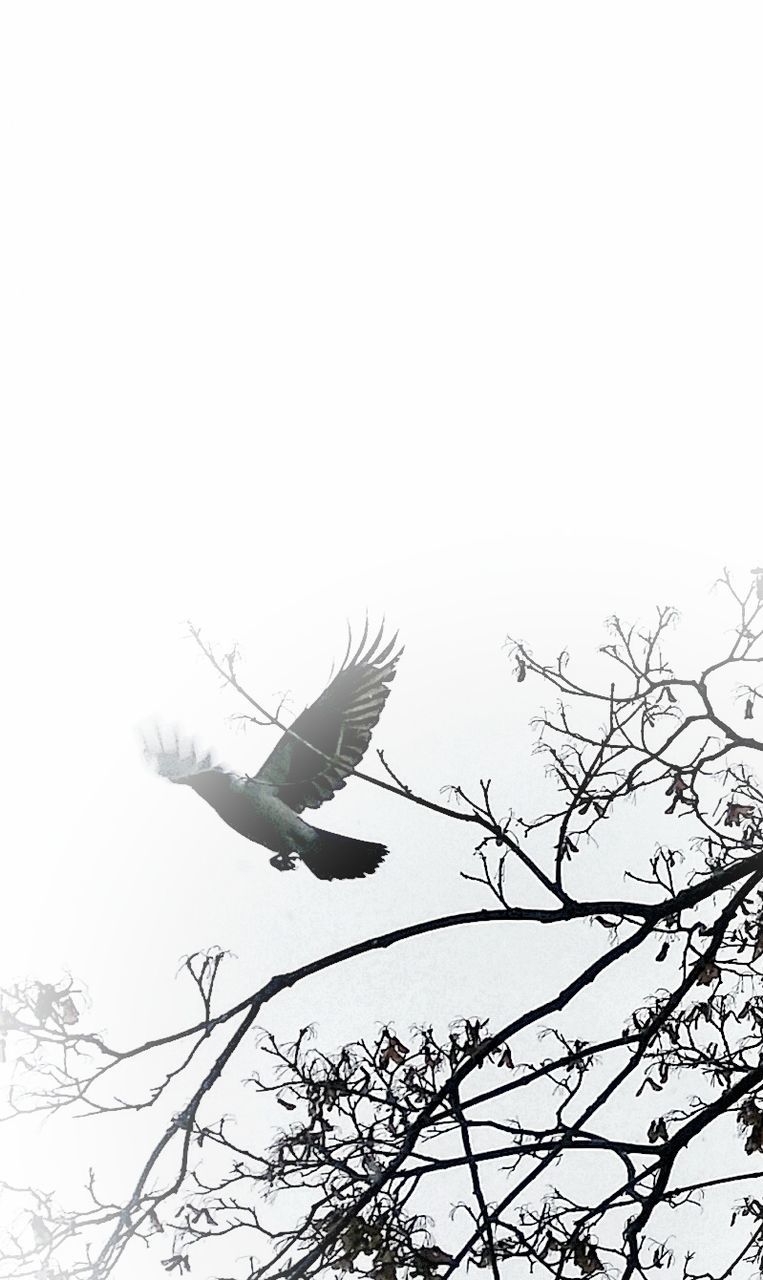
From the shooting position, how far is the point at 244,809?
8.21 ft

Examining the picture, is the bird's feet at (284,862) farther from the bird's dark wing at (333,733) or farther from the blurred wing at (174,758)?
the blurred wing at (174,758)

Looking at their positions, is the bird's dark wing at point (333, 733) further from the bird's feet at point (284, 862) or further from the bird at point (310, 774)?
the bird's feet at point (284, 862)

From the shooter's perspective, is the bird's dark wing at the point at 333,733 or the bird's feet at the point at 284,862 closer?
the bird's dark wing at the point at 333,733

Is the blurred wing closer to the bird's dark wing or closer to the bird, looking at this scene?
the bird

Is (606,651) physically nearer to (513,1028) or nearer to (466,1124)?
(513,1028)

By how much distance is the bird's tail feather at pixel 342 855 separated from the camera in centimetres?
253

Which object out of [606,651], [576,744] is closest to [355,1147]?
[576,744]

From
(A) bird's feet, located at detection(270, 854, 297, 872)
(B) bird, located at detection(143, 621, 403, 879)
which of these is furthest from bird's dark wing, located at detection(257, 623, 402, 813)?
(A) bird's feet, located at detection(270, 854, 297, 872)

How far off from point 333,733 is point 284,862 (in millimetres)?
350

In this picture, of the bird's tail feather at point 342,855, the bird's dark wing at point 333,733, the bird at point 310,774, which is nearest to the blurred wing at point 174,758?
the bird at point 310,774

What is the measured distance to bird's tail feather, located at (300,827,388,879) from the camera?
253 centimetres

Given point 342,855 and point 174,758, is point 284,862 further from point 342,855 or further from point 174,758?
point 174,758

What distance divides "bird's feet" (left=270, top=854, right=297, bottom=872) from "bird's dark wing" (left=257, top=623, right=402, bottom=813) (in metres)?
0.13

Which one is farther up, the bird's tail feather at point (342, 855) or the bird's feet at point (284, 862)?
the bird's tail feather at point (342, 855)
